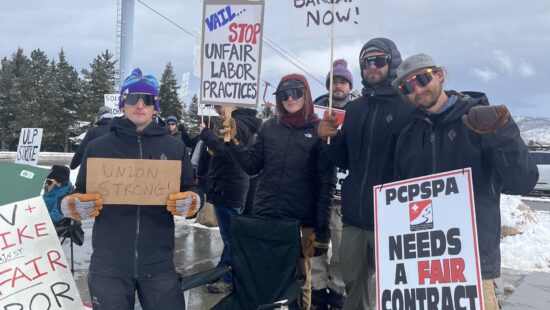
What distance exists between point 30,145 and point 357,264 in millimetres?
5435

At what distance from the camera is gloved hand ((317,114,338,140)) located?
306cm

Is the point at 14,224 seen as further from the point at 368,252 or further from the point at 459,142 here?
the point at 459,142

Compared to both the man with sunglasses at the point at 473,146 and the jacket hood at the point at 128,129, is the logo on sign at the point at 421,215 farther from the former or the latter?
the jacket hood at the point at 128,129

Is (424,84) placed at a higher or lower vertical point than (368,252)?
higher

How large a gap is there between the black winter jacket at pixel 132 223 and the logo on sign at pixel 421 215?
1.31 meters

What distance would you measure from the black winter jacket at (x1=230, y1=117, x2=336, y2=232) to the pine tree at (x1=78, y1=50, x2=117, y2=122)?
39912 millimetres

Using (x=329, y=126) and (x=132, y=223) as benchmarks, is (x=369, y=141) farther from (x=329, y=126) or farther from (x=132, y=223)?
(x=132, y=223)

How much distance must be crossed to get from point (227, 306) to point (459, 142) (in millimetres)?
1998

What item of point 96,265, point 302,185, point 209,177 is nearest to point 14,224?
point 96,265

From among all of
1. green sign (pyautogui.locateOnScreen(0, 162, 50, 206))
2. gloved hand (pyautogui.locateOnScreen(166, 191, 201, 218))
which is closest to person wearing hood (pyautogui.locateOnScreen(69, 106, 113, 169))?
green sign (pyautogui.locateOnScreen(0, 162, 50, 206))

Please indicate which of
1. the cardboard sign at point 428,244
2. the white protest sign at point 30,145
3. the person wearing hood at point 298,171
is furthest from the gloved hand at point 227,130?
the white protest sign at point 30,145

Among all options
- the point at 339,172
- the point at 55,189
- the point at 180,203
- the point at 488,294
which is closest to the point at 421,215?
the point at 488,294

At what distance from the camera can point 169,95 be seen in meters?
42.8

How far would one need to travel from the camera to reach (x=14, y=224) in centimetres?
279
